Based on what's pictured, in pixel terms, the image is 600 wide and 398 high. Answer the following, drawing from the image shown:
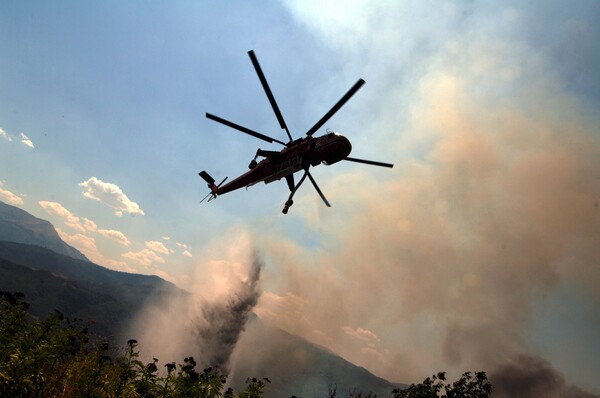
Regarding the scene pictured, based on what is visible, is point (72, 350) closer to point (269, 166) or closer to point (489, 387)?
point (269, 166)

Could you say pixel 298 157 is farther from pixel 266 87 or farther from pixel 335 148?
pixel 266 87

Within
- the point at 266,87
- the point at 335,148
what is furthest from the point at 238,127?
the point at 335,148

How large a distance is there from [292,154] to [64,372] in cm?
1258

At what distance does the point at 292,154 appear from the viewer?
1702 centimetres

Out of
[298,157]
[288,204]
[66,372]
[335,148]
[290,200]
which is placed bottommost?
[66,372]

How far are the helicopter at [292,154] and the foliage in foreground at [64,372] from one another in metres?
9.09

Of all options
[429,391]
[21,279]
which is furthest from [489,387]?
[21,279]

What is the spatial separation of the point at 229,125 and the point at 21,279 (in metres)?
242

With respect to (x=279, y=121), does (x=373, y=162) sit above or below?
above

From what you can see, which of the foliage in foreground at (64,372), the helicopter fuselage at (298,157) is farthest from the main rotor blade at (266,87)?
the foliage in foreground at (64,372)

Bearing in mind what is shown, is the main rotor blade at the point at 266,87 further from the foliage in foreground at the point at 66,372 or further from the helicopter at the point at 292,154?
the foliage in foreground at the point at 66,372

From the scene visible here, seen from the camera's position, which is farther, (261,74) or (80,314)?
(80,314)

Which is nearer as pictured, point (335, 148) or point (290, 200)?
point (335, 148)

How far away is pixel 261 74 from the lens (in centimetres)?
1298
